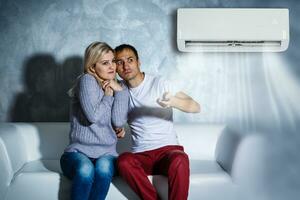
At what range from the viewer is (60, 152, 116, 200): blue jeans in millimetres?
2381

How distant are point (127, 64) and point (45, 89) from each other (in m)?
0.90

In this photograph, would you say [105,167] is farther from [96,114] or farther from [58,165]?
[58,165]

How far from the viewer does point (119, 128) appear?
2693 mm

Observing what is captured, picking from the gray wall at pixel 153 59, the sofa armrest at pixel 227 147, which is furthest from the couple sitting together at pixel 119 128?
the gray wall at pixel 153 59

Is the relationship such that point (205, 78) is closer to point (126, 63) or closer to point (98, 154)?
point (126, 63)

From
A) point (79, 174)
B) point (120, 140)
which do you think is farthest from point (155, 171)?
point (120, 140)

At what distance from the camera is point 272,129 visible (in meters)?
3.37

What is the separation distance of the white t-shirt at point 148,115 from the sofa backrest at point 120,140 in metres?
0.35

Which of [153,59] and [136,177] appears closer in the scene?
[136,177]

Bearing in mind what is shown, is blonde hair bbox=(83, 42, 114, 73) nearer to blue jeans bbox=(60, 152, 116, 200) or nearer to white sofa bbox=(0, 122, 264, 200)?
blue jeans bbox=(60, 152, 116, 200)

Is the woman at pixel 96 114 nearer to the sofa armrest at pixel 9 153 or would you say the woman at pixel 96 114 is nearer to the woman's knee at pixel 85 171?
the woman's knee at pixel 85 171

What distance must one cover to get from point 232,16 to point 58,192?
62.8 inches

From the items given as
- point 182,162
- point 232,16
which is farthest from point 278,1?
point 182,162

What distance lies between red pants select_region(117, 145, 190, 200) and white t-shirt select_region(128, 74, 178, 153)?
12cm
